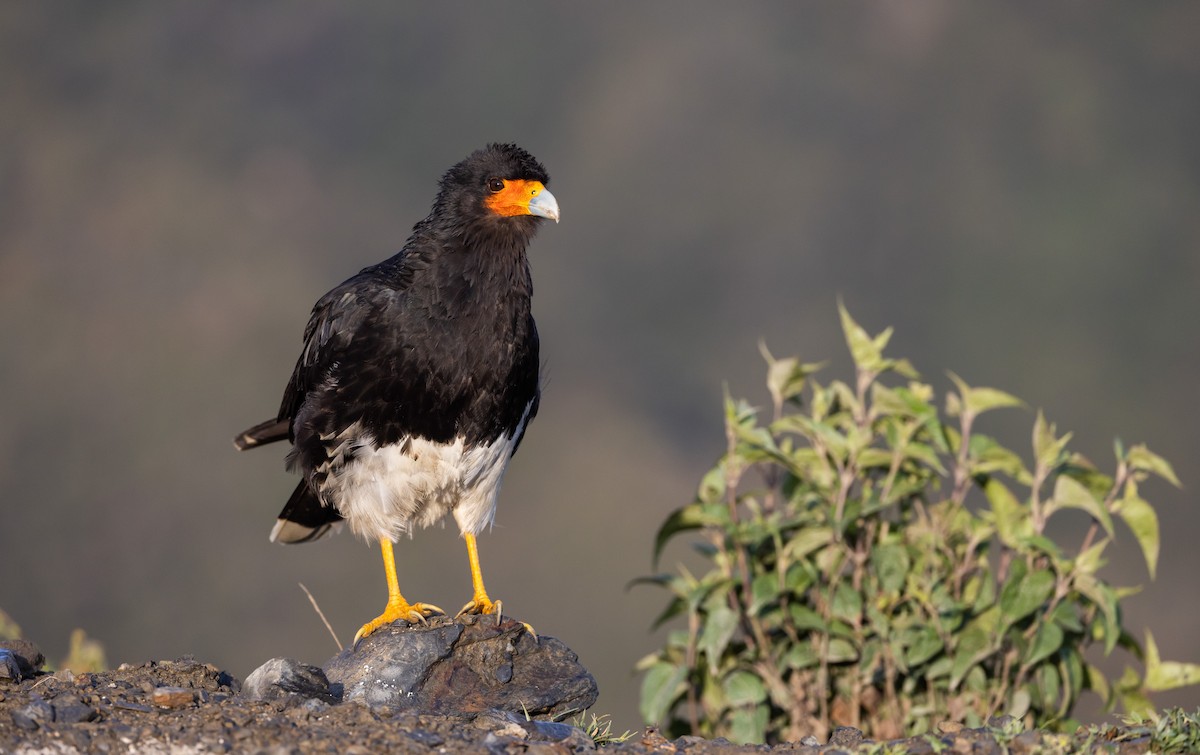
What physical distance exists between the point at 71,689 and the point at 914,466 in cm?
374

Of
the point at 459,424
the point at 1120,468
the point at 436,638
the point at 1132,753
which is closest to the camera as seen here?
the point at 1132,753

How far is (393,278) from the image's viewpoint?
524 centimetres

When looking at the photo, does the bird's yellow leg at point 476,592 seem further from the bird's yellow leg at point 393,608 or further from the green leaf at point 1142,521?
the green leaf at point 1142,521

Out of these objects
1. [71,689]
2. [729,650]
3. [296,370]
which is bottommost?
[71,689]

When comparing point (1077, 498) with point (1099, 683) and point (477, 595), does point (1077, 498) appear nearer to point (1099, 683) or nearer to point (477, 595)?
point (1099, 683)

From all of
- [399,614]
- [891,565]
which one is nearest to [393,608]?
[399,614]

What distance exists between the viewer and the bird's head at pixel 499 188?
521 cm

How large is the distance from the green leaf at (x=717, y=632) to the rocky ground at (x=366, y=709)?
0.95m

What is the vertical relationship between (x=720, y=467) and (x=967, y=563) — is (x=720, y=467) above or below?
above

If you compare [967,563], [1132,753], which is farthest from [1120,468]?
[1132,753]

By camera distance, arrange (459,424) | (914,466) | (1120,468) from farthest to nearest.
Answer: (914,466) → (1120,468) → (459,424)

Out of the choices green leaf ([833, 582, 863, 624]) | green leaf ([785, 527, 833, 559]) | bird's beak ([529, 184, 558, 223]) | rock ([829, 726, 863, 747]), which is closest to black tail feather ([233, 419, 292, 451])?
bird's beak ([529, 184, 558, 223])

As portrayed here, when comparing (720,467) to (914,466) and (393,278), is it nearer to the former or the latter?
(914,466)

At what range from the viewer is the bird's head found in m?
5.21
